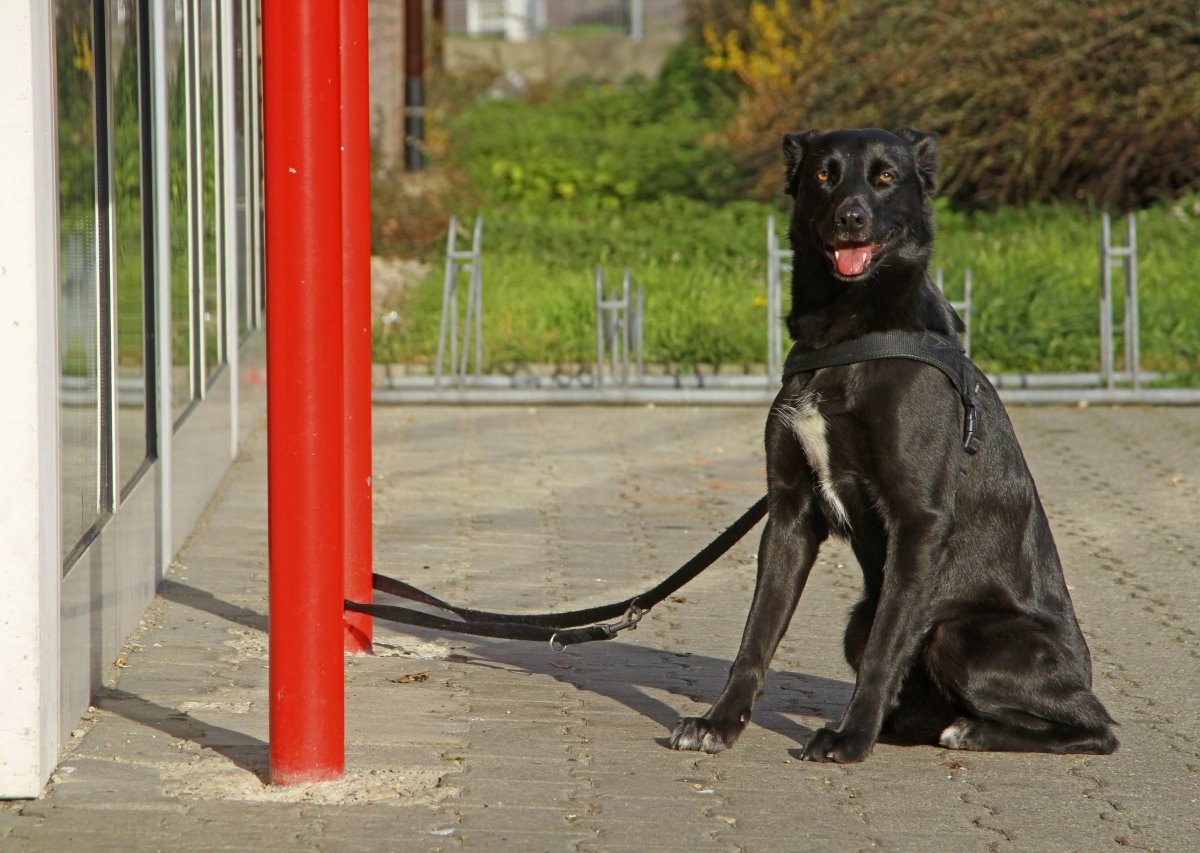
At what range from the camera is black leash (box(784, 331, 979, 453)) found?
4246 mm

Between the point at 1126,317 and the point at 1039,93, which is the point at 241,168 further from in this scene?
the point at 1039,93

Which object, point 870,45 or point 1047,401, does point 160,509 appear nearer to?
point 1047,401

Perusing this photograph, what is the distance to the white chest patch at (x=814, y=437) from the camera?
14.0ft

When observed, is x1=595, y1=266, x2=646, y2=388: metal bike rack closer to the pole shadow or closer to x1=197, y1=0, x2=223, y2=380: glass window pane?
x1=197, y1=0, x2=223, y2=380: glass window pane

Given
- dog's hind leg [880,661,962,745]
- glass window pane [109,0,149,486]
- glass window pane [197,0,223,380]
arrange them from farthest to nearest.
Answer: glass window pane [197,0,223,380]
glass window pane [109,0,149,486]
dog's hind leg [880,661,962,745]

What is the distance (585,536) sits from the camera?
7.09 metres

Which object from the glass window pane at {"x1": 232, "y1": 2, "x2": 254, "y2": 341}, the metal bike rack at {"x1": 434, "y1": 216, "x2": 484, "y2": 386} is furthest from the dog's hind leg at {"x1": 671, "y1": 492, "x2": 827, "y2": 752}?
the metal bike rack at {"x1": 434, "y1": 216, "x2": 484, "y2": 386}

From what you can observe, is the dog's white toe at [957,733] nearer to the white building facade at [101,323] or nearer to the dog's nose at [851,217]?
the dog's nose at [851,217]

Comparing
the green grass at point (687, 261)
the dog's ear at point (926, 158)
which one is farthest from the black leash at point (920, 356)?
the green grass at point (687, 261)

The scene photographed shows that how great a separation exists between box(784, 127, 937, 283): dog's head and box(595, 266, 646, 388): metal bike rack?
5.51 m

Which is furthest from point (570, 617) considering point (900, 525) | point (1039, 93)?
point (1039, 93)

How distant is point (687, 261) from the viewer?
13781mm

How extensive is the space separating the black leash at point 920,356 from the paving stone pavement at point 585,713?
0.87 m

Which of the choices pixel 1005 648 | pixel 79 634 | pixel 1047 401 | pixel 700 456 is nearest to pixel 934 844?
pixel 1005 648
